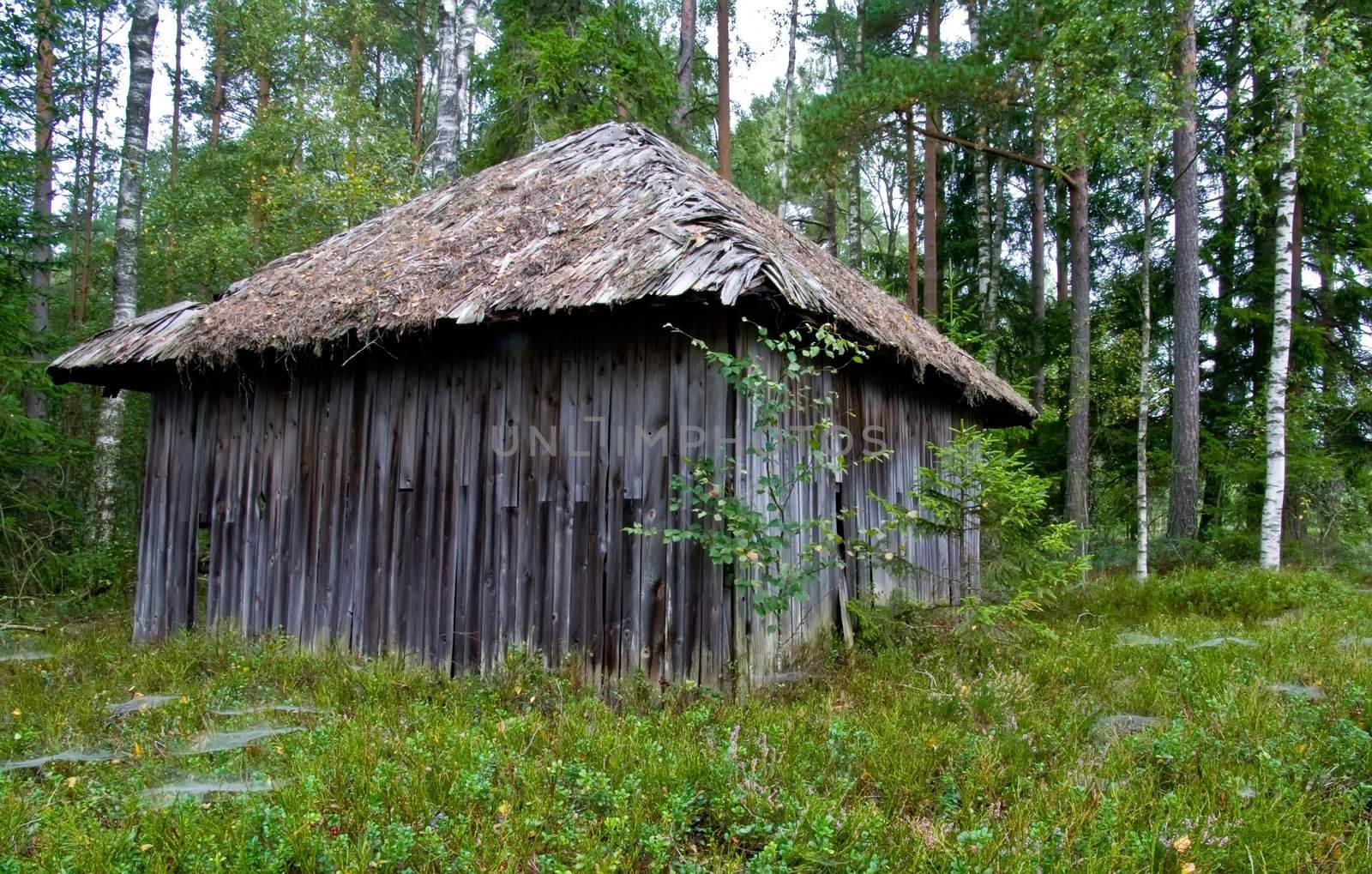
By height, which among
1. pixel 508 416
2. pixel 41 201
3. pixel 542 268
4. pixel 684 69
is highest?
pixel 684 69

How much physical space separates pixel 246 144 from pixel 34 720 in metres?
13.8

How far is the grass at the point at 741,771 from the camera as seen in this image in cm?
280

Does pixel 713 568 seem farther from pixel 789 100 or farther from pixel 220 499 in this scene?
pixel 789 100

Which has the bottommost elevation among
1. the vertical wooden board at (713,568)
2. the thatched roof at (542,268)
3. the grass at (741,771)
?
the grass at (741,771)

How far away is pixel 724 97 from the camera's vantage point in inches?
568

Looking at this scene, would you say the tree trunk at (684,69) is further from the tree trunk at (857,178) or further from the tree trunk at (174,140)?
the tree trunk at (174,140)

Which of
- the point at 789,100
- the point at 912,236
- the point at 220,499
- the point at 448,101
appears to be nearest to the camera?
the point at 220,499

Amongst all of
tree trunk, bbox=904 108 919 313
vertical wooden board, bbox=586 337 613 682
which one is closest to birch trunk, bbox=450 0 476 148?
tree trunk, bbox=904 108 919 313

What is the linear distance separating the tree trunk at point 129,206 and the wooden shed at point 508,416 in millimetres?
3749

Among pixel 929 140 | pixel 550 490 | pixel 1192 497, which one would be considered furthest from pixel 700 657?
pixel 929 140

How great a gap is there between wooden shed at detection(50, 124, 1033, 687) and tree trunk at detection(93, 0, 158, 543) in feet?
12.3

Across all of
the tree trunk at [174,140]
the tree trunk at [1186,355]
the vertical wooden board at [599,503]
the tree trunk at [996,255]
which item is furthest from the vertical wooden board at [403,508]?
the tree trunk at [174,140]

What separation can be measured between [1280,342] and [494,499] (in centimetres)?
940

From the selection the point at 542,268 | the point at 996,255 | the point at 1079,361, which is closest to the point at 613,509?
the point at 542,268
